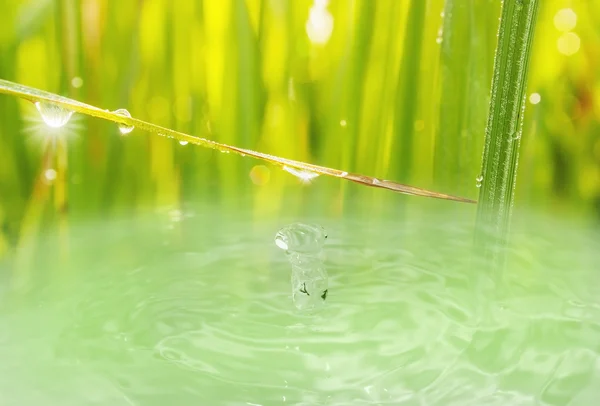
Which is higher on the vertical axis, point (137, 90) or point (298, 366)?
point (137, 90)

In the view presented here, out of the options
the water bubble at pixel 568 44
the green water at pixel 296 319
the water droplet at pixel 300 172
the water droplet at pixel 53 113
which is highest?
the water bubble at pixel 568 44

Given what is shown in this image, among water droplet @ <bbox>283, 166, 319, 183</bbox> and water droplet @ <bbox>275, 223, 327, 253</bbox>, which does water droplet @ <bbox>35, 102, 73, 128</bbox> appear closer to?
water droplet @ <bbox>283, 166, 319, 183</bbox>

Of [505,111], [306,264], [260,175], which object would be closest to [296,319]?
[306,264]

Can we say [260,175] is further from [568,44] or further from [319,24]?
[568,44]

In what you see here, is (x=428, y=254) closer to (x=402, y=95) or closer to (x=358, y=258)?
(x=358, y=258)

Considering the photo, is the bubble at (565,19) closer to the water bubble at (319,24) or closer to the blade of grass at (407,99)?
the blade of grass at (407,99)

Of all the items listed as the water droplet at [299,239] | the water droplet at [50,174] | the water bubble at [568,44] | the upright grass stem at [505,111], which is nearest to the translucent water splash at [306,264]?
the water droplet at [299,239]

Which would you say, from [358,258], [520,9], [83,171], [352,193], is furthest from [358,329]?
[83,171]
